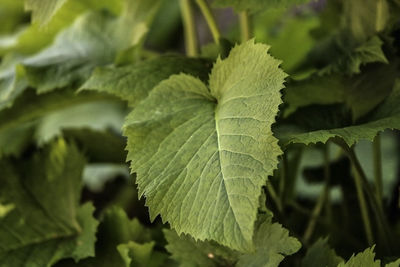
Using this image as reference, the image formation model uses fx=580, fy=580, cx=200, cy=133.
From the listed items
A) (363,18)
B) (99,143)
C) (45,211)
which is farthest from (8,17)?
(363,18)

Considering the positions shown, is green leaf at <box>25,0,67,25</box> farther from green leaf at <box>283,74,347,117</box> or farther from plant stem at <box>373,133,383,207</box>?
plant stem at <box>373,133,383,207</box>

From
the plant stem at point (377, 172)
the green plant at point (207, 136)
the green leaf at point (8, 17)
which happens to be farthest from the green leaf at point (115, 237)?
the green leaf at point (8, 17)

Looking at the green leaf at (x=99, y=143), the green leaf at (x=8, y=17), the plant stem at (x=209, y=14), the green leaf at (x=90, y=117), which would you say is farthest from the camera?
the green leaf at (x=8, y=17)

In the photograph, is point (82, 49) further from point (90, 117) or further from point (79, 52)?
point (90, 117)

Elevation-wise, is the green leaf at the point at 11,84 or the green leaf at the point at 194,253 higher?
the green leaf at the point at 11,84

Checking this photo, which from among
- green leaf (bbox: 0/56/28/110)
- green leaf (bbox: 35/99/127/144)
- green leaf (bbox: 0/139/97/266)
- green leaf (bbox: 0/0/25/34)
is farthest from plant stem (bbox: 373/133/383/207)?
green leaf (bbox: 0/0/25/34)

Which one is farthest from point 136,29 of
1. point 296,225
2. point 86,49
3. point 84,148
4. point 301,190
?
point 301,190

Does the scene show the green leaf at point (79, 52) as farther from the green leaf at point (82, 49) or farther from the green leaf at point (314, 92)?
the green leaf at point (314, 92)
